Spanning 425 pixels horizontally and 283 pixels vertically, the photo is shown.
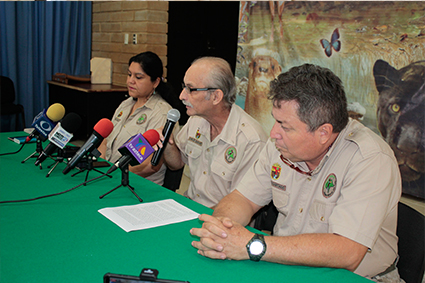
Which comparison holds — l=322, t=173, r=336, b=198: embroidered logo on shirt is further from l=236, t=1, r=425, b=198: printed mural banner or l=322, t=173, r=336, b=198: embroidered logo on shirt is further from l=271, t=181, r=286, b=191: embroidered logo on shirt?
l=236, t=1, r=425, b=198: printed mural banner

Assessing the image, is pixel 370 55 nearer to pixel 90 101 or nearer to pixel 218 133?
pixel 218 133

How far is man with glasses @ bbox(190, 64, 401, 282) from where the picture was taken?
1247 millimetres

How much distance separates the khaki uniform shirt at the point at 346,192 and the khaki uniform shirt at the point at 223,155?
0.32 m

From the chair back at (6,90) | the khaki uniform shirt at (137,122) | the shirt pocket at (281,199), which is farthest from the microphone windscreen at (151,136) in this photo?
the chair back at (6,90)

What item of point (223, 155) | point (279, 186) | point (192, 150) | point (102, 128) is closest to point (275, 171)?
point (279, 186)

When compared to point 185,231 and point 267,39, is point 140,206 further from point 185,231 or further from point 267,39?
point 267,39

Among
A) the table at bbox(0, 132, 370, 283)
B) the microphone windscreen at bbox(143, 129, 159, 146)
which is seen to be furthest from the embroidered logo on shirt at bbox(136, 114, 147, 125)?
the table at bbox(0, 132, 370, 283)

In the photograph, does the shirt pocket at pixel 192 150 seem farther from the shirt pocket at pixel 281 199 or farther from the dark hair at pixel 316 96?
the dark hair at pixel 316 96

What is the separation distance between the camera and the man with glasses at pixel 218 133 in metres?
2.11

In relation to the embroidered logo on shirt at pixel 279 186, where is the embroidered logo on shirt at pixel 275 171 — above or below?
above

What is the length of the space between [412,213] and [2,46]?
587 cm

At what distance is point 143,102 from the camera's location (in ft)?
9.73

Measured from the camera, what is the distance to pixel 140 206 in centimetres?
168

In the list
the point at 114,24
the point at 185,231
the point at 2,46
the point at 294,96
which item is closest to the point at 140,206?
the point at 185,231
